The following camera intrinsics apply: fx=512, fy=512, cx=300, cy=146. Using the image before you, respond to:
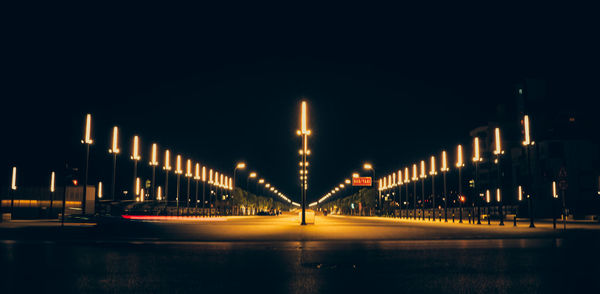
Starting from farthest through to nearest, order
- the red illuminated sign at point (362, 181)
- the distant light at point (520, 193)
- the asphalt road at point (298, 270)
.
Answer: the distant light at point (520, 193) < the red illuminated sign at point (362, 181) < the asphalt road at point (298, 270)

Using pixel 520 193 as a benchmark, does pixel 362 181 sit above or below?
above

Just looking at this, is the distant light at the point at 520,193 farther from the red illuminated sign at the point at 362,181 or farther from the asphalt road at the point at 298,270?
the asphalt road at the point at 298,270

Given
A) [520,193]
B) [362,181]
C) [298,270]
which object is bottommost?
[298,270]

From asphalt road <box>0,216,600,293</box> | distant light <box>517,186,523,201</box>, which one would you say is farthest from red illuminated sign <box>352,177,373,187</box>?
asphalt road <box>0,216,600,293</box>

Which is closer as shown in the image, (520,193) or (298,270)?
(298,270)

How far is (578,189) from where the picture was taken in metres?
94.5

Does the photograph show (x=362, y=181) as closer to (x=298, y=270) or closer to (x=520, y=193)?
(x=520, y=193)

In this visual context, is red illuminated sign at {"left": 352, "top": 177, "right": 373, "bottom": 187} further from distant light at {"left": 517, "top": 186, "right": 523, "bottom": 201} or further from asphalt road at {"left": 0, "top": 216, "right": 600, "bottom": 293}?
asphalt road at {"left": 0, "top": 216, "right": 600, "bottom": 293}

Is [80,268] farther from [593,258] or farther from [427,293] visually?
[593,258]

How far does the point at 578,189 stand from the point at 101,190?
94.9m

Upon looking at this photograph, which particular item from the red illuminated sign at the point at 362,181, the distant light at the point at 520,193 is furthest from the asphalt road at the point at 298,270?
the distant light at the point at 520,193

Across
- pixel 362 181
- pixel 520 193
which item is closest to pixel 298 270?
pixel 362 181

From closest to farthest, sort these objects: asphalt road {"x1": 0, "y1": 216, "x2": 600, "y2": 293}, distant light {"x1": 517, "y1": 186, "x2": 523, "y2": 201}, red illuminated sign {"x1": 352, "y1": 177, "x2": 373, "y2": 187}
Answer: asphalt road {"x1": 0, "y1": 216, "x2": 600, "y2": 293} < red illuminated sign {"x1": 352, "y1": 177, "x2": 373, "y2": 187} < distant light {"x1": 517, "y1": 186, "x2": 523, "y2": 201}

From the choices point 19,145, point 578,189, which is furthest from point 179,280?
point 578,189
